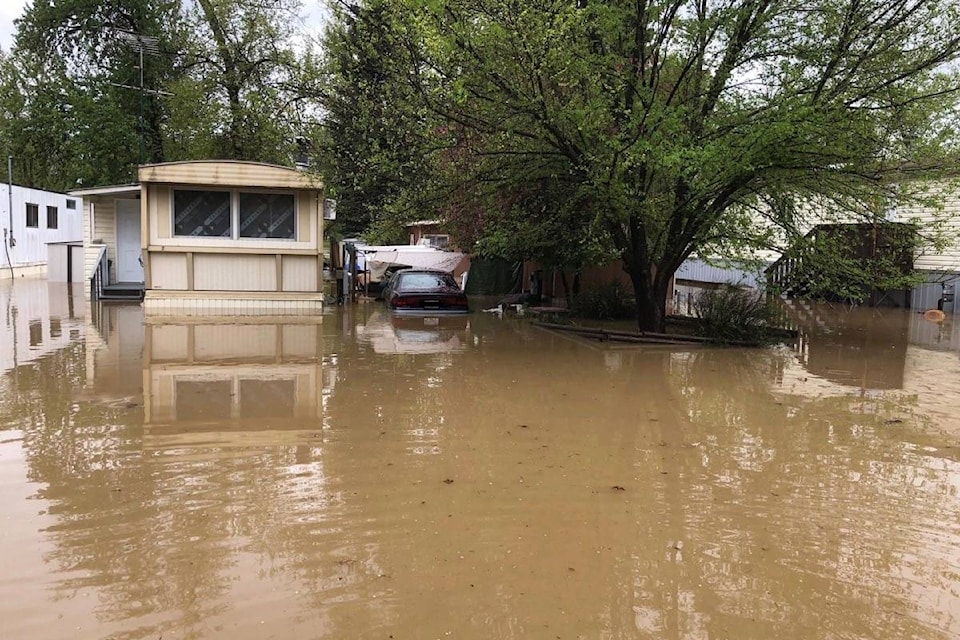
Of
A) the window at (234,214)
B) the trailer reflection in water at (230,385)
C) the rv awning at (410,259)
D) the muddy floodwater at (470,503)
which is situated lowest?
the muddy floodwater at (470,503)

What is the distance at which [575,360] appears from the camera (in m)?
11.3

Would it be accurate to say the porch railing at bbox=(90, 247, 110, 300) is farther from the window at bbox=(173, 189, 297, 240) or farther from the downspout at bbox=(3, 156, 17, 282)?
the downspout at bbox=(3, 156, 17, 282)

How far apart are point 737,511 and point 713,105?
9.16m

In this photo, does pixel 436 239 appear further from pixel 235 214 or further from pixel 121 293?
pixel 235 214

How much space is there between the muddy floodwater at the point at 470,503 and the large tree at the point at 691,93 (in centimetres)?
343

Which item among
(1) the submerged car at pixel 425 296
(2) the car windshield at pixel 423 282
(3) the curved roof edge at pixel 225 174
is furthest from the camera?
(2) the car windshield at pixel 423 282

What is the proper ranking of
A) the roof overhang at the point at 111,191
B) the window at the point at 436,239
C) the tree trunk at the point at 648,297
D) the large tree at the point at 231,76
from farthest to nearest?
the window at the point at 436,239, the large tree at the point at 231,76, the roof overhang at the point at 111,191, the tree trunk at the point at 648,297

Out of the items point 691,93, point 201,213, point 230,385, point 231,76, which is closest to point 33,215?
point 231,76

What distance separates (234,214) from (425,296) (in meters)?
5.14

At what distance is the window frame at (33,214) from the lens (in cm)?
3222

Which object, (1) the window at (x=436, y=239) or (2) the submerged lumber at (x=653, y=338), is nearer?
(2) the submerged lumber at (x=653, y=338)

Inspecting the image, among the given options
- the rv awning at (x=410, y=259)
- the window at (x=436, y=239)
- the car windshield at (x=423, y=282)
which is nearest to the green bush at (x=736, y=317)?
the car windshield at (x=423, y=282)

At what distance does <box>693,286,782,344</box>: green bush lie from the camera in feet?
43.5

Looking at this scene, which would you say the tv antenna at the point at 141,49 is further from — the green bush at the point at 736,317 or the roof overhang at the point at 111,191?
the green bush at the point at 736,317
